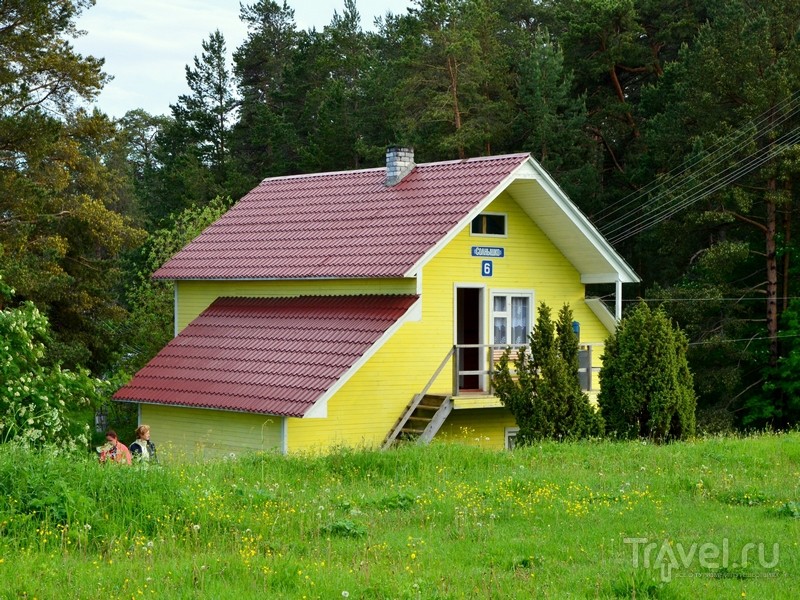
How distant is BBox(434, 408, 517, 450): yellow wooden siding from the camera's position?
25.9m

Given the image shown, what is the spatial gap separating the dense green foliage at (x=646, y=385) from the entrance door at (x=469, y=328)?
4796 mm

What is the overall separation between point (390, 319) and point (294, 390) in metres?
2.56

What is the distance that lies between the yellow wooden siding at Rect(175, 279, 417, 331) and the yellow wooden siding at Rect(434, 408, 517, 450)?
3.31 meters

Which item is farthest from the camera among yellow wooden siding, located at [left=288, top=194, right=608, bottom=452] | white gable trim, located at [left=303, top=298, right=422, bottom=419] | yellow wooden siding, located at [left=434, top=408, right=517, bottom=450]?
yellow wooden siding, located at [left=434, top=408, right=517, bottom=450]

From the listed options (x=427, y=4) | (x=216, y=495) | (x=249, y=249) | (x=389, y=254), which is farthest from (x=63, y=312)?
(x=216, y=495)

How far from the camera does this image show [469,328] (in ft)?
89.1

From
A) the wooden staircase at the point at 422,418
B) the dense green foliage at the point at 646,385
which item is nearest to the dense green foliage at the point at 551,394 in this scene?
the dense green foliage at the point at 646,385

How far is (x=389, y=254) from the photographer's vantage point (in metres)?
24.5

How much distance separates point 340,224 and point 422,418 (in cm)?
549

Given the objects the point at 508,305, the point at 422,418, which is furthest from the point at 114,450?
the point at 508,305

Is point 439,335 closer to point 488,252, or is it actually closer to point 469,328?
point 469,328

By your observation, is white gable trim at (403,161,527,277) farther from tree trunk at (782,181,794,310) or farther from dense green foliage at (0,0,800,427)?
tree trunk at (782,181,794,310)

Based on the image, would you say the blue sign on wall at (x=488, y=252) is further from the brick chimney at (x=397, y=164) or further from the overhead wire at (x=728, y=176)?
the overhead wire at (x=728, y=176)

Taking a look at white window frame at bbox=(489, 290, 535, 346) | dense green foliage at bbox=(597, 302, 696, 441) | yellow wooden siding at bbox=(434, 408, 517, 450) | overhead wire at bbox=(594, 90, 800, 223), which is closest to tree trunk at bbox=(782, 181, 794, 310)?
overhead wire at bbox=(594, 90, 800, 223)
